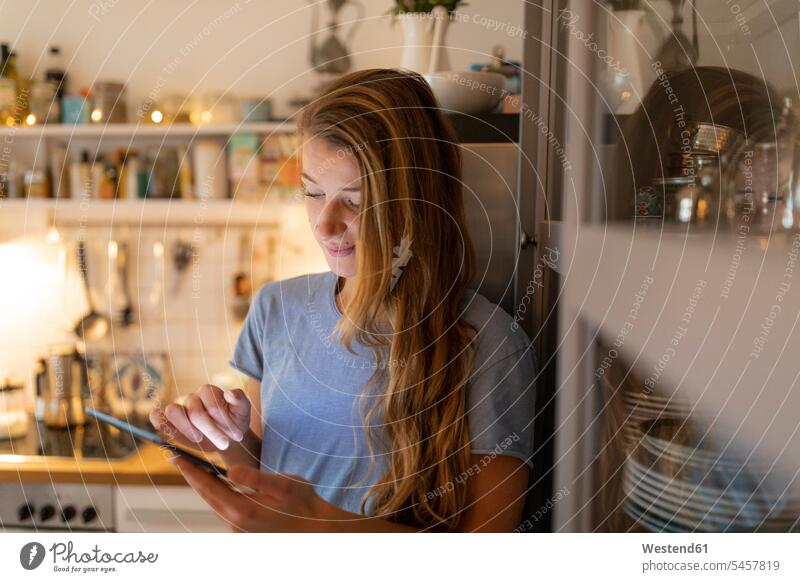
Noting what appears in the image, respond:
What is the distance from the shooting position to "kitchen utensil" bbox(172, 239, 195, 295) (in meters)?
0.49

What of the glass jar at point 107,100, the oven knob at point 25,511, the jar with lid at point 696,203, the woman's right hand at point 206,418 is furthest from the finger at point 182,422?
the jar with lid at point 696,203

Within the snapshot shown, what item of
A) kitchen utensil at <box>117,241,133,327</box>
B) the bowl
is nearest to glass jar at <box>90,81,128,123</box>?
kitchen utensil at <box>117,241,133,327</box>

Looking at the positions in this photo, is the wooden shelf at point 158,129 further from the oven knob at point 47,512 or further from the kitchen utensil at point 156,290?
the oven knob at point 47,512

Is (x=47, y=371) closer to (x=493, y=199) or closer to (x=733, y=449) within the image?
(x=493, y=199)

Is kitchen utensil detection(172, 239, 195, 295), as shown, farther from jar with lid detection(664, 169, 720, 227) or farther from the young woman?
jar with lid detection(664, 169, 720, 227)

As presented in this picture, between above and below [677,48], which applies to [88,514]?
below

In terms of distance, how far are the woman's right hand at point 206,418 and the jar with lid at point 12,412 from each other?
0.10 metres

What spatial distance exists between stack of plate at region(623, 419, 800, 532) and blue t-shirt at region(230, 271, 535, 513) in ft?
0.35

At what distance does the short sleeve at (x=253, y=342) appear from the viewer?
52 centimetres

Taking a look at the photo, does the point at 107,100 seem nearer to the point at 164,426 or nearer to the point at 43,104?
the point at 43,104

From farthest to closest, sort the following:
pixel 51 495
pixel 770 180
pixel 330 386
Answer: pixel 330 386, pixel 51 495, pixel 770 180

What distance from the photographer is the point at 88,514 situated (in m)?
0.50

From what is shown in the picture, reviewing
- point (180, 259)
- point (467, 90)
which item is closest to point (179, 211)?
point (180, 259)

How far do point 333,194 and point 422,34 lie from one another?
135 mm
